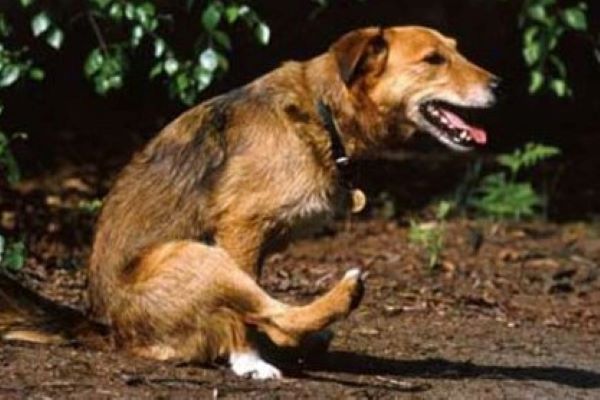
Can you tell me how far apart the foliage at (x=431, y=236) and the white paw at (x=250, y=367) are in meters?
3.38

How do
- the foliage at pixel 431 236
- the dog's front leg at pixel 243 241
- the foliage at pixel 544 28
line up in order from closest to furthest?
the dog's front leg at pixel 243 241, the foliage at pixel 544 28, the foliage at pixel 431 236

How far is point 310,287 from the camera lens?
10125 millimetres

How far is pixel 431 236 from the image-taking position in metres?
11.0

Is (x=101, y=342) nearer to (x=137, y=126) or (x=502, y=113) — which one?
(x=137, y=126)

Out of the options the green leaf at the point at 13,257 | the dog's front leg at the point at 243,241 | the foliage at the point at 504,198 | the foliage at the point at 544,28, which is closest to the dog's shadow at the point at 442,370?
the dog's front leg at the point at 243,241

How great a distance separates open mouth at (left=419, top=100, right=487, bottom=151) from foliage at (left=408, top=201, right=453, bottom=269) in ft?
7.89

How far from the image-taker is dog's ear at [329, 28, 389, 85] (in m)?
8.20

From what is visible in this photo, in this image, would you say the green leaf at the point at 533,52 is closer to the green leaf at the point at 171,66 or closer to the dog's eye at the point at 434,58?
the dog's eye at the point at 434,58

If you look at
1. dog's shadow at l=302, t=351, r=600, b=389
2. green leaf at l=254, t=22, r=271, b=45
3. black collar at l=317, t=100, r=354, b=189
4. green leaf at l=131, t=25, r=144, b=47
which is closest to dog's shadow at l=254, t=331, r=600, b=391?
dog's shadow at l=302, t=351, r=600, b=389

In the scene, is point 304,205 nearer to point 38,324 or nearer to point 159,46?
point 38,324

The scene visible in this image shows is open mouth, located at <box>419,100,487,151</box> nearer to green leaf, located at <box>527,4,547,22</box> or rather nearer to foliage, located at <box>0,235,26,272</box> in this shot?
green leaf, located at <box>527,4,547,22</box>

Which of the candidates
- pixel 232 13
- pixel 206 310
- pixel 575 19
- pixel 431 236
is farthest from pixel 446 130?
pixel 431 236

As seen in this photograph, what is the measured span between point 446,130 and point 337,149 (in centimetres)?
75

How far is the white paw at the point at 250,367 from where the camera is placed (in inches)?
301
